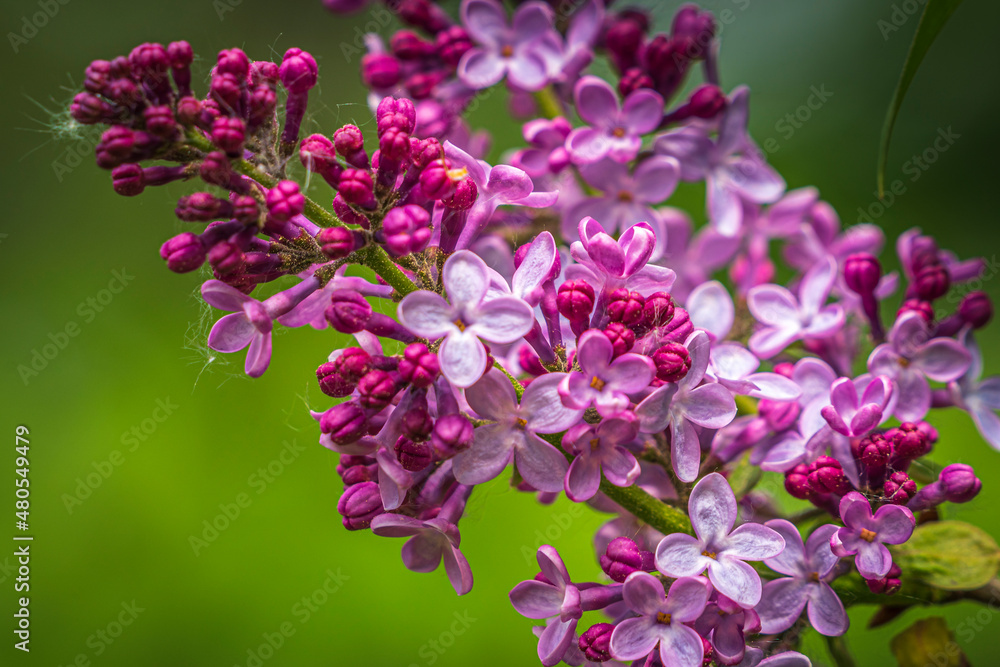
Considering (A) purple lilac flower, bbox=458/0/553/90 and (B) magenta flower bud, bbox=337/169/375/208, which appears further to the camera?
(A) purple lilac flower, bbox=458/0/553/90

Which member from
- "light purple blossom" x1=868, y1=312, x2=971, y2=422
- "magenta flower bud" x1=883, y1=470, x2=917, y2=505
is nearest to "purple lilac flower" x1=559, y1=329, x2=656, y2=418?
"magenta flower bud" x1=883, y1=470, x2=917, y2=505

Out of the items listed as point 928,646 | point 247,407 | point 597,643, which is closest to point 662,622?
point 597,643

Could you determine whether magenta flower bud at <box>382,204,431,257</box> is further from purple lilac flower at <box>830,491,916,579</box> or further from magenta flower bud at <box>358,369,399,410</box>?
purple lilac flower at <box>830,491,916,579</box>

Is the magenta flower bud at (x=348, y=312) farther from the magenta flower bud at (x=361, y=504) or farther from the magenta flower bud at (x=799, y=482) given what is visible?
the magenta flower bud at (x=799, y=482)

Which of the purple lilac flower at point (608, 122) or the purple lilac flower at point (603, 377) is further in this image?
the purple lilac flower at point (608, 122)

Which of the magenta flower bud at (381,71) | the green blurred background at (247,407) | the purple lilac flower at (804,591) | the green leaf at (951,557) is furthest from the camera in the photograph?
the green blurred background at (247,407)

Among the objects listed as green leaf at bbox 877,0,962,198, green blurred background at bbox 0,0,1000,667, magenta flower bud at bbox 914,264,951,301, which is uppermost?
green leaf at bbox 877,0,962,198

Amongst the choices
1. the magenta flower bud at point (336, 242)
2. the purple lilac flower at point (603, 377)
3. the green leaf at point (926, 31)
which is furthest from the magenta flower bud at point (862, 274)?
the magenta flower bud at point (336, 242)

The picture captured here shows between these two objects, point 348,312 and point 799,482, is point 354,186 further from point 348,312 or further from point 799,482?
point 799,482
